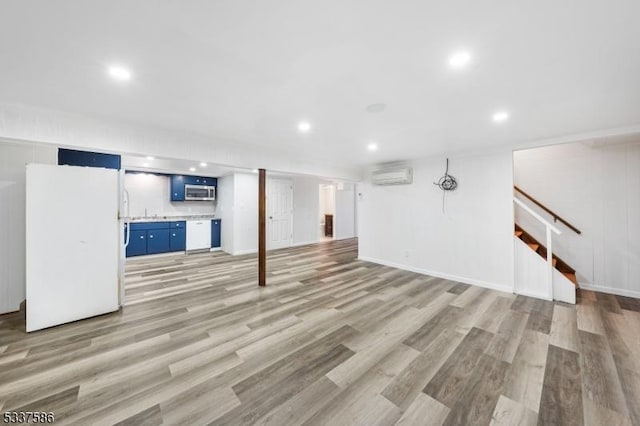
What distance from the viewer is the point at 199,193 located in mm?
7145

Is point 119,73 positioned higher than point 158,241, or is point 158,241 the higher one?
point 119,73

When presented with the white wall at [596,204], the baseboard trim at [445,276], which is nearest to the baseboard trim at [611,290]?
the white wall at [596,204]

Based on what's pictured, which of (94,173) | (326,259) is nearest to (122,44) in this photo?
(94,173)

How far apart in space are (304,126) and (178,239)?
18.0 feet

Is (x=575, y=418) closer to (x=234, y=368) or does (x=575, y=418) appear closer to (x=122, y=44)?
(x=234, y=368)

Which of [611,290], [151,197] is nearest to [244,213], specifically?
[151,197]

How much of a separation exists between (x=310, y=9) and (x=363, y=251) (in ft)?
17.6

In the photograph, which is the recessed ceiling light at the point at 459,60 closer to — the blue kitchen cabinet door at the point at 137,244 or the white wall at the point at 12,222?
the white wall at the point at 12,222

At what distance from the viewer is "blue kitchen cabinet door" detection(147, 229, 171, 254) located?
6.09 meters

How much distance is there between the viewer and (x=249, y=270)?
5020 millimetres

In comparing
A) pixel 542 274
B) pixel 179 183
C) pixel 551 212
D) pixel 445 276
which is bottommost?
pixel 445 276

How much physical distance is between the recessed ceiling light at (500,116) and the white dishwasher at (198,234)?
7.09m

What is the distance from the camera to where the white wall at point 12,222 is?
293 centimetres

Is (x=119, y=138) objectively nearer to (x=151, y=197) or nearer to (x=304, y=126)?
(x=304, y=126)
